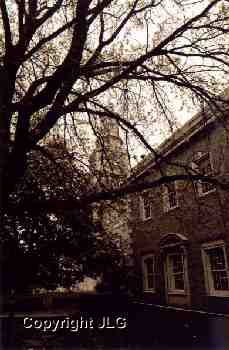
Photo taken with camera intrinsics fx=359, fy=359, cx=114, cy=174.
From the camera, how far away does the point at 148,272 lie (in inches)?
765

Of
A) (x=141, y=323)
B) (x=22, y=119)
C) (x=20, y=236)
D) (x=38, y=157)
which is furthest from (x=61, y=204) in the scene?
(x=141, y=323)

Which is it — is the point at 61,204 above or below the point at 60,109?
below

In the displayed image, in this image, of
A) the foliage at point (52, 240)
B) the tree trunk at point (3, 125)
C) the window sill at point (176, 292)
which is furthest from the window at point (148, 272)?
the tree trunk at point (3, 125)

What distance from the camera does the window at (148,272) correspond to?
748 inches

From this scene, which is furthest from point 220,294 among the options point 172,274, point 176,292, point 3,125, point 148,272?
point 3,125

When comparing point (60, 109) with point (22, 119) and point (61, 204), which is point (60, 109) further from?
point (61, 204)

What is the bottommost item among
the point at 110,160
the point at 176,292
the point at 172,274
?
the point at 176,292

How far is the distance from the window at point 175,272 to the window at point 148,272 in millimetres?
2091

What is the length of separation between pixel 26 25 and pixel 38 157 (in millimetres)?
4682

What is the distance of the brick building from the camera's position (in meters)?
12.4

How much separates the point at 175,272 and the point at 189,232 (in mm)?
2435

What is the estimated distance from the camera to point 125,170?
11.2 metres

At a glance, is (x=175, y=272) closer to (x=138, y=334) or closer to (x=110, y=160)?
(x=138, y=334)

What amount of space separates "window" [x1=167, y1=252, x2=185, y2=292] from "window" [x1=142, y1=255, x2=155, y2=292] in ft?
6.86
